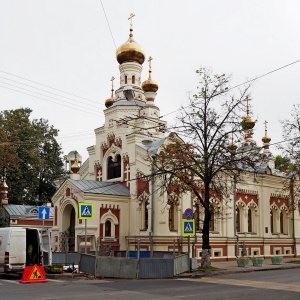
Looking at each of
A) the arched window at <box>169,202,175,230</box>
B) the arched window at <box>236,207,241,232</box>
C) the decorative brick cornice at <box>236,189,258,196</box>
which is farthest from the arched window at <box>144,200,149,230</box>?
the arched window at <box>236,207,241,232</box>

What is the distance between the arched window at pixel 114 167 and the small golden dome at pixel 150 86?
5979 mm

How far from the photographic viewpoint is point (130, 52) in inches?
1447

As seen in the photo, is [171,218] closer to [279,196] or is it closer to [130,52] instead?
[279,196]

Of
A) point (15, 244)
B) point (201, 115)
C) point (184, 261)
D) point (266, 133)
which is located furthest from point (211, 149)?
point (266, 133)

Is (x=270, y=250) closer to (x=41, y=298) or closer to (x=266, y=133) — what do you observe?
(x=266, y=133)

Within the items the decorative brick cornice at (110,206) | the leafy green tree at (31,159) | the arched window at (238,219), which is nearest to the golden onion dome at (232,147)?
the decorative brick cornice at (110,206)

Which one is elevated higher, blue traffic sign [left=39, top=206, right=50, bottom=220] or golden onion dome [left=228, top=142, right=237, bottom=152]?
golden onion dome [left=228, top=142, right=237, bottom=152]

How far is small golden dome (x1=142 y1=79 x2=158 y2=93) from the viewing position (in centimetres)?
3659

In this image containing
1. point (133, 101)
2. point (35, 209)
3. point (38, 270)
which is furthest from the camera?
point (35, 209)

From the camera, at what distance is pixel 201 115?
25.1 meters

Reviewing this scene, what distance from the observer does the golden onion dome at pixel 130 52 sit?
36812 millimetres

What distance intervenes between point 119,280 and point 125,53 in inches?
846

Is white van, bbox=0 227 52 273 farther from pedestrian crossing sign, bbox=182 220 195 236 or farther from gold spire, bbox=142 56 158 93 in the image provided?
gold spire, bbox=142 56 158 93

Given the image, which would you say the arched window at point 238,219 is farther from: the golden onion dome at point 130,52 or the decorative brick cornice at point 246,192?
the golden onion dome at point 130,52
